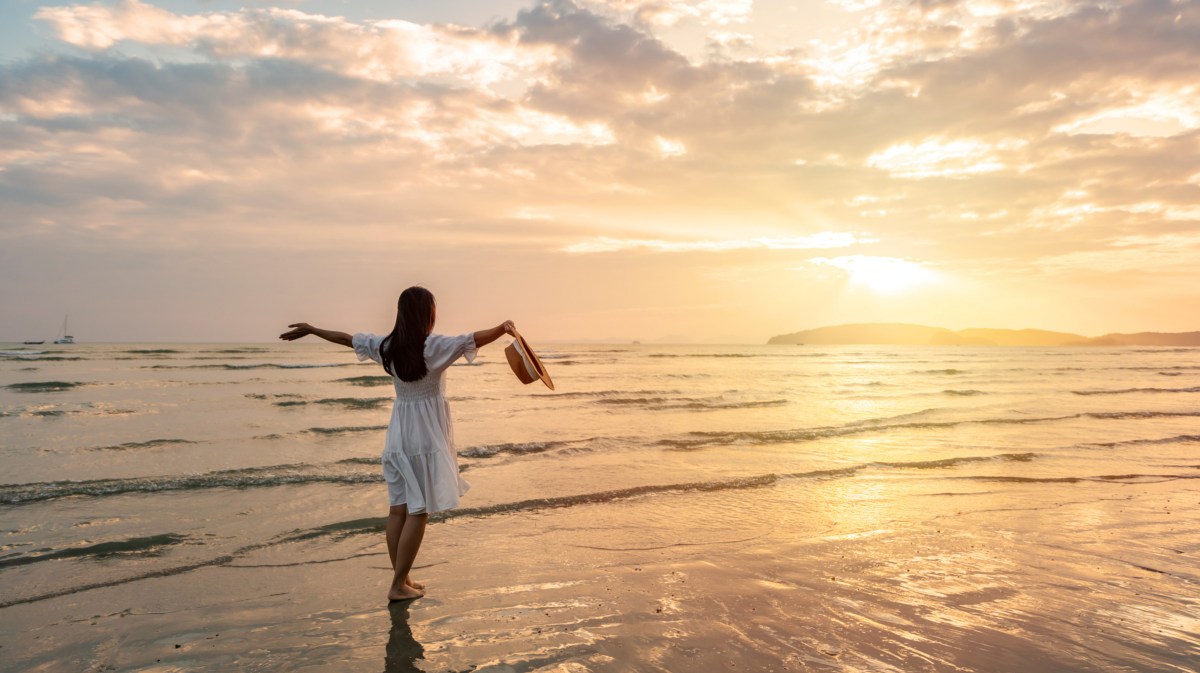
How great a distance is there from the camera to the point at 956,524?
8094 mm

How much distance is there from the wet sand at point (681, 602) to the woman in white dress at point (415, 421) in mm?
578

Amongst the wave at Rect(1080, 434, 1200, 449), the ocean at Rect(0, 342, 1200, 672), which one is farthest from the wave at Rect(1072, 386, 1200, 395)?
the ocean at Rect(0, 342, 1200, 672)

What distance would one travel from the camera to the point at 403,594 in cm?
561

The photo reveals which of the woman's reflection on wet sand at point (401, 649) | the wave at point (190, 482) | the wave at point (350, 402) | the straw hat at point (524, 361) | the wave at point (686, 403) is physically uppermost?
the straw hat at point (524, 361)

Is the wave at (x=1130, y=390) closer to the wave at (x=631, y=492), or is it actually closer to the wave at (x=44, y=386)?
the wave at (x=631, y=492)

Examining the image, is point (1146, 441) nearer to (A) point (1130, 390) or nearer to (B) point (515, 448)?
(B) point (515, 448)

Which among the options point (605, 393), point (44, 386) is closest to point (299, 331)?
point (605, 393)

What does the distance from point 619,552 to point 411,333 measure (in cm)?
309

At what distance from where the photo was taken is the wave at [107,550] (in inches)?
275

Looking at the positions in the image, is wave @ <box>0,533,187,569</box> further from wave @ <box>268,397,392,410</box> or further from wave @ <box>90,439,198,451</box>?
wave @ <box>268,397,392,410</box>

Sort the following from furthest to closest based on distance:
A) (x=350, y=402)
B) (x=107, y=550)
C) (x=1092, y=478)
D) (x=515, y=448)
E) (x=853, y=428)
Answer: (x=350, y=402), (x=853, y=428), (x=515, y=448), (x=1092, y=478), (x=107, y=550)

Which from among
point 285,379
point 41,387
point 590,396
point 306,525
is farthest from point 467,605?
point 285,379

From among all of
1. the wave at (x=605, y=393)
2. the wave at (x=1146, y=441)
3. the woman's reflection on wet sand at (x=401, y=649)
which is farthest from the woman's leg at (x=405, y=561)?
the wave at (x=605, y=393)

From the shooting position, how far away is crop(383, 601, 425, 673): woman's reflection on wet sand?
174 inches
